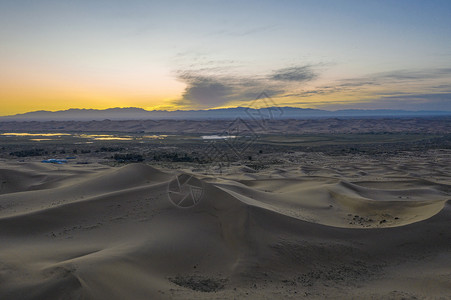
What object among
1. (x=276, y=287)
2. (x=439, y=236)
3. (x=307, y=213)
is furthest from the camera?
(x=307, y=213)

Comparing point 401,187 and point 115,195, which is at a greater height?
point 115,195

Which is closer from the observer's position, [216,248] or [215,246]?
[216,248]

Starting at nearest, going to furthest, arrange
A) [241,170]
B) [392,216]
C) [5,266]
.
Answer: [5,266] → [392,216] → [241,170]

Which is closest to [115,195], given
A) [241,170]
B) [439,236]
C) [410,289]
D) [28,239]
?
[28,239]

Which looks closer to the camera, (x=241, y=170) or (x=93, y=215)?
(x=93, y=215)

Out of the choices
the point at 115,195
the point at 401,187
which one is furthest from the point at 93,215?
the point at 401,187

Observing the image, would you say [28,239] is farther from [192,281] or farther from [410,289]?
[410,289]
